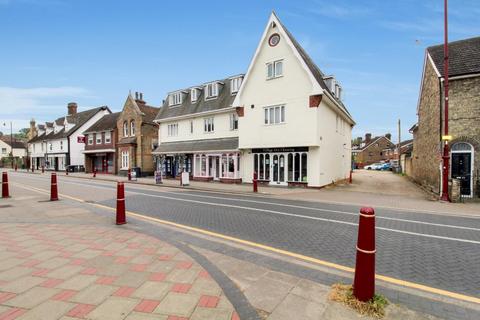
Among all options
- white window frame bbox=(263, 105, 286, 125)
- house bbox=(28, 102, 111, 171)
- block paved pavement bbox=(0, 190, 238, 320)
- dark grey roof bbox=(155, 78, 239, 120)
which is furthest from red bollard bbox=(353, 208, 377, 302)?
house bbox=(28, 102, 111, 171)

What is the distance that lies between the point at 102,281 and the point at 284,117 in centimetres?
1819

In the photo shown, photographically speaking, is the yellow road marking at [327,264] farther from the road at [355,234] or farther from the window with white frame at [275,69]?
the window with white frame at [275,69]

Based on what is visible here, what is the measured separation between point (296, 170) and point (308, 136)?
2697 millimetres

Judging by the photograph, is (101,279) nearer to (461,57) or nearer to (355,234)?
(355,234)

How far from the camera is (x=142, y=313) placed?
3.19 metres

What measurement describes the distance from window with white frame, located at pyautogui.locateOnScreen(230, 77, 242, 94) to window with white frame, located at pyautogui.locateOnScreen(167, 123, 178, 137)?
8.18 metres

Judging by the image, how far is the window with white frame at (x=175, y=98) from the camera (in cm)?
3114

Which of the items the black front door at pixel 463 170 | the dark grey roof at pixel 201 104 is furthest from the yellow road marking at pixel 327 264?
the dark grey roof at pixel 201 104

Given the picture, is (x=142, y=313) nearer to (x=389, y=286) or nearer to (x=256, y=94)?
(x=389, y=286)

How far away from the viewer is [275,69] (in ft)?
69.6

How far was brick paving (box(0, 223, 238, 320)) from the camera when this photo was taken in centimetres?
324

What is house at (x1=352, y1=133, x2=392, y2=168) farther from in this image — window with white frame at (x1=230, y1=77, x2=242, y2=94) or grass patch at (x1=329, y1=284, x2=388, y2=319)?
grass patch at (x1=329, y1=284, x2=388, y2=319)

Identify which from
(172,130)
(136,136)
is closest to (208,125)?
(172,130)

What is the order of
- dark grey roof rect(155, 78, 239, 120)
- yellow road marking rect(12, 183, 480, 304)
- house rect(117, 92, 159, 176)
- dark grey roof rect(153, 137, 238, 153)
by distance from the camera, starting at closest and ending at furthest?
yellow road marking rect(12, 183, 480, 304)
dark grey roof rect(153, 137, 238, 153)
dark grey roof rect(155, 78, 239, 120)
house rect(117, 92, 159, 176)
